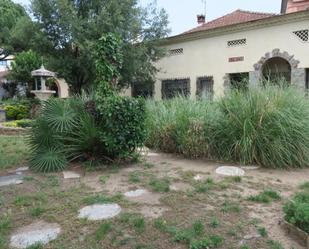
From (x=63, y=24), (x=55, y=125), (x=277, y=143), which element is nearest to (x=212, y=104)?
(x=277, y=143)

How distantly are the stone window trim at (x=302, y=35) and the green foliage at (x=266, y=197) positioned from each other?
8.36 m

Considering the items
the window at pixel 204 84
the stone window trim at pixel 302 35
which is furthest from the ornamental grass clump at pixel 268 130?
the window at pixel 204 84

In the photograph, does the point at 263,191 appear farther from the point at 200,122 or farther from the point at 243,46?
the point at 243,46

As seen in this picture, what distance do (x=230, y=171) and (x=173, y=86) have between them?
10266mm

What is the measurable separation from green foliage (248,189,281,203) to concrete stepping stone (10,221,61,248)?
2236 millimetres

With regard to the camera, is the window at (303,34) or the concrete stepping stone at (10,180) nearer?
the concrete stepping stone at (10,180)

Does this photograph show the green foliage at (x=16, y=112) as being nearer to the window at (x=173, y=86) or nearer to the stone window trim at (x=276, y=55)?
the window at (x=173, y=86)

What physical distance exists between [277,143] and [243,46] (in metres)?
7.71

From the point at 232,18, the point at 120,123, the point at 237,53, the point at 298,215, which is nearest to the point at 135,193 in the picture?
the point at 120,123

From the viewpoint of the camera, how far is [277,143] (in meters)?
5.26

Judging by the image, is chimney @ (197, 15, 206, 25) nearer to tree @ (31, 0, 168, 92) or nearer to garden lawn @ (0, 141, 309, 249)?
tree @ (31, 0, 168, 92)

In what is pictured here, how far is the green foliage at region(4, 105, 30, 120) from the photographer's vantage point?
15016 millimetres

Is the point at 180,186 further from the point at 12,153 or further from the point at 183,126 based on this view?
the point at 12,153

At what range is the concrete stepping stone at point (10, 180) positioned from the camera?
445cm
